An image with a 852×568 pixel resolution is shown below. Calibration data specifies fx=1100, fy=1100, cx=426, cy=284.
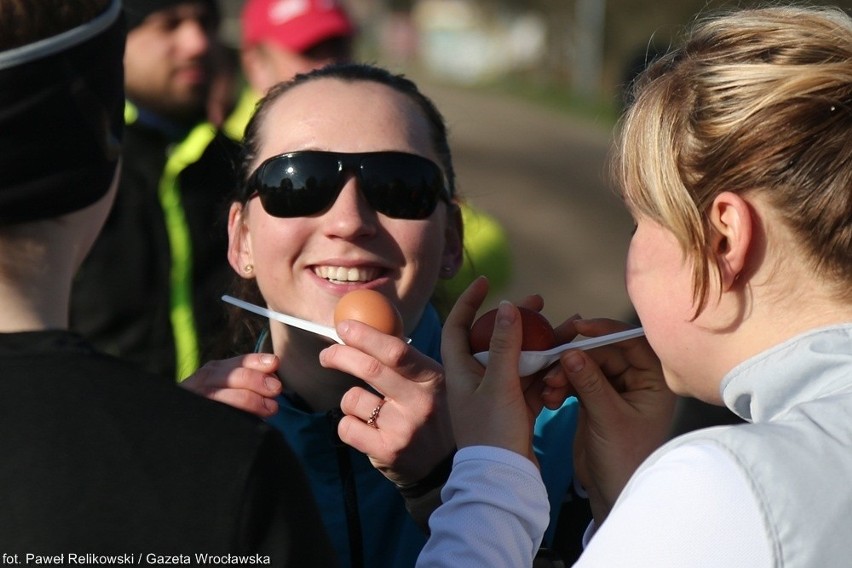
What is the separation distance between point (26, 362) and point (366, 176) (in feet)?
3.36

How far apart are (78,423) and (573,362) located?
0.91 m

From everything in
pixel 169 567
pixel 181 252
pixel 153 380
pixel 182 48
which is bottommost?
pixel 181 252

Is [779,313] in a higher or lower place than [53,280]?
lower

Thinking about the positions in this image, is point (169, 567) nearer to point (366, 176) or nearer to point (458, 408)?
point (458, 408)

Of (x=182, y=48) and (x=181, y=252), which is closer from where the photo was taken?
(x=181, y=252)

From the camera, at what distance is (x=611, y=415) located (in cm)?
199

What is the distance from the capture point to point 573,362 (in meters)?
1.92

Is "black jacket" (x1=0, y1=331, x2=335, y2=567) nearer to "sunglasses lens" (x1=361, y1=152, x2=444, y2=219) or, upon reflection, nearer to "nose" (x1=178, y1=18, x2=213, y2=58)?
"sunglasses lens" (x1=361, y1=152, x2=444, y2=219)

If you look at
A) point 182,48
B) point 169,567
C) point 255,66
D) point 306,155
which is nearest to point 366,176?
point 306,155

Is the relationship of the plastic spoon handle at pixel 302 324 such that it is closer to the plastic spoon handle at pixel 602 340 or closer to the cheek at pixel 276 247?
the cheek at pixel 276 247

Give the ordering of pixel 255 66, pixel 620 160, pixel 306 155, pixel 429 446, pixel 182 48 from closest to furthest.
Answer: pixel 620 160, pixel 429 446, pixel 306 155, pixel 182 48, pixel 255 66

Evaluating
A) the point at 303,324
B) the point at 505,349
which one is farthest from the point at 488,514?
the point at 303,324

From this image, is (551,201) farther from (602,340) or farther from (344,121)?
(602,340)

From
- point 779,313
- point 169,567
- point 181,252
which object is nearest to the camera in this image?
point 169,567
